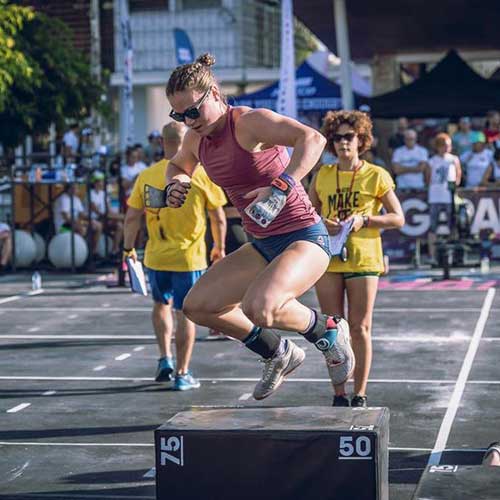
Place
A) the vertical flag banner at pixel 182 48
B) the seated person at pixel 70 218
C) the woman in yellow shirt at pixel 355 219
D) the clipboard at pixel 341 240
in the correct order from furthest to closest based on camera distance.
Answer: the vertical flag banner at pixel 182 48 < the seated person at pixel 70 218 < the woman in yellow shirt at pixel 355 219 < the clipboard at pixel 341 240

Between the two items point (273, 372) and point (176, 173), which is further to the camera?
point (176, 173)

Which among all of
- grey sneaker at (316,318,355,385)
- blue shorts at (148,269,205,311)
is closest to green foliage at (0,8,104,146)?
blue shorts at (148,269,205,311)

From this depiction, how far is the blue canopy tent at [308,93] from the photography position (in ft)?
92.1

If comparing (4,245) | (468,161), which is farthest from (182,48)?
(4,245)

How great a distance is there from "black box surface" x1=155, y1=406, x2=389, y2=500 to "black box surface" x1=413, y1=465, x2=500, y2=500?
0.27 meters

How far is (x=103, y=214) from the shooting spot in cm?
2205

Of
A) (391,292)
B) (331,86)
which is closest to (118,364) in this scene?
(391,292)

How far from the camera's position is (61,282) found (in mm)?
19609

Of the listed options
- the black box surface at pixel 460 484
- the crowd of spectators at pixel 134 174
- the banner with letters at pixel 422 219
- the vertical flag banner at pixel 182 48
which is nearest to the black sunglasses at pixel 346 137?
the black box surface at pixel 460 484

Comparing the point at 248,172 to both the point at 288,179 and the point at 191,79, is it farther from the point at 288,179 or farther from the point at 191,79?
the point at 191,79

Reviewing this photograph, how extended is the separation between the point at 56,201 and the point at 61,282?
106 inches

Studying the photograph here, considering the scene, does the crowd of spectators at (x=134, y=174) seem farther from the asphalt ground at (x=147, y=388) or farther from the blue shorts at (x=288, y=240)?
the blue shorts at (x=288, y=240)

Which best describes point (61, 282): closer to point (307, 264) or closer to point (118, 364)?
point (118, 364)

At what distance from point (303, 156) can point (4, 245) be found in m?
14.6
